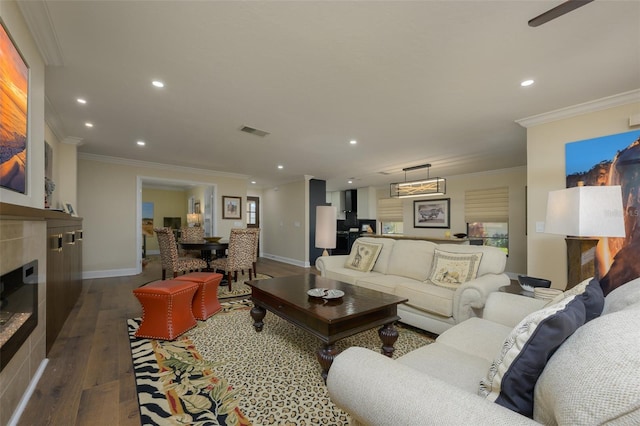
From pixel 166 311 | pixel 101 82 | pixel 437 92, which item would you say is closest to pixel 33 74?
pixel 101 82

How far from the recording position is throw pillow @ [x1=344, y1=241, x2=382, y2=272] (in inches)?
145

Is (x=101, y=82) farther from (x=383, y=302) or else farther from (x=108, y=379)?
(x=383, y=302)

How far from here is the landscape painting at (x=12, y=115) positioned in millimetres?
1411

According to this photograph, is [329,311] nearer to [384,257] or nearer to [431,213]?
[384,257]

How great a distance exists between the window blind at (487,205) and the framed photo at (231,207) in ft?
19.1

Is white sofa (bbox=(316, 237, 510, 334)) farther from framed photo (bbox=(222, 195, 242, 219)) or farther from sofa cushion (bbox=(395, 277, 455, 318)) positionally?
framed photo (bbox=(222, 195, 242, 219))

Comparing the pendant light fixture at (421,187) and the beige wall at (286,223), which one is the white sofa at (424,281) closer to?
the pendant light fixture at (421,187)

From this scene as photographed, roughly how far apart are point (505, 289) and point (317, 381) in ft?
5.94

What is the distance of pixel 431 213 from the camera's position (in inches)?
295

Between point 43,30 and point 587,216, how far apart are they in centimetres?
413

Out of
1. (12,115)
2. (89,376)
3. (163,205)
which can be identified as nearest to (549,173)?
(12,115)

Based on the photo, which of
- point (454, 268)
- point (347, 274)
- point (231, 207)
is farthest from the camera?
point (231, 207)

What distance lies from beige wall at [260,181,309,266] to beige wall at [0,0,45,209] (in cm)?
541

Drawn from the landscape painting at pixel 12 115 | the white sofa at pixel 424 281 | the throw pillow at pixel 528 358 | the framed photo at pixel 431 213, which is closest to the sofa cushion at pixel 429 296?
the white sofa at pixel 424 281
